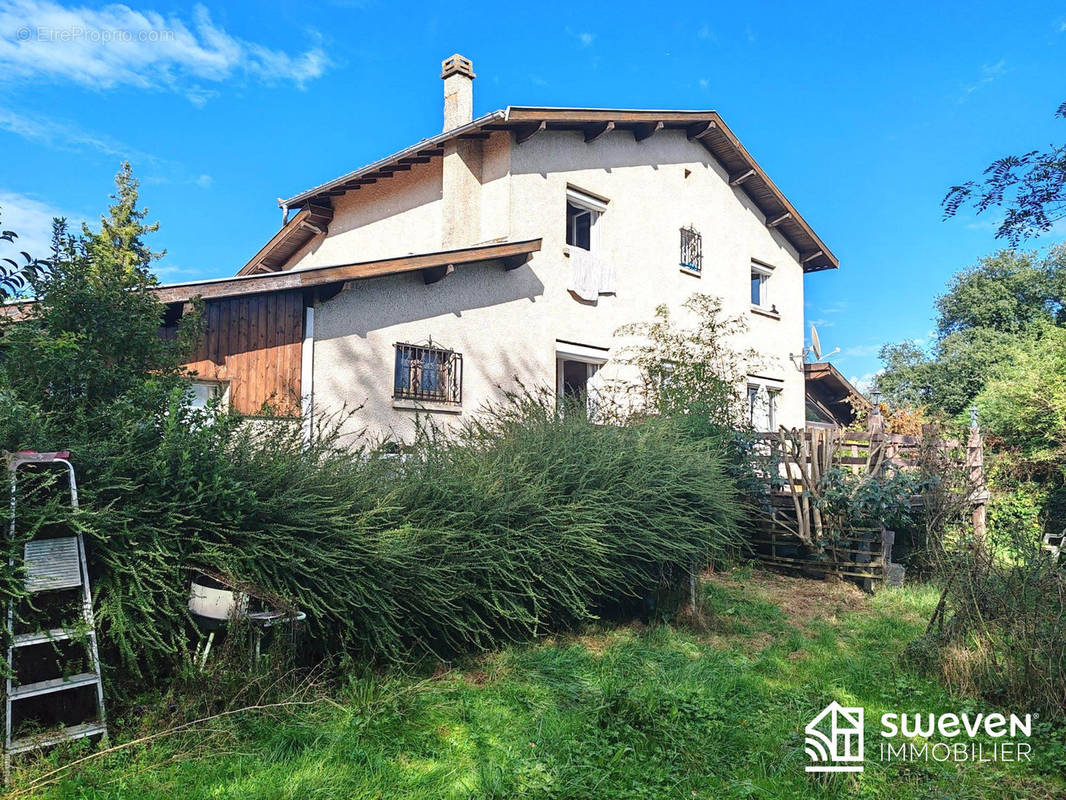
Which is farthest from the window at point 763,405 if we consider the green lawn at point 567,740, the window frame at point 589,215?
the green lawn at point 567,740

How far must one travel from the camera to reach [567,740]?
3955mm

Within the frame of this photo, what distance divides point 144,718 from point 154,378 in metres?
1.98

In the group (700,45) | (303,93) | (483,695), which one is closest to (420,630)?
(483,695)

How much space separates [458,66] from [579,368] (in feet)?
18.9

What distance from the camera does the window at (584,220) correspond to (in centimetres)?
1218

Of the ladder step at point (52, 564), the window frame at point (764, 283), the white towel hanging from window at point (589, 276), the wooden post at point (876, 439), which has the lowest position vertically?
the ladder step at point (52, 564)

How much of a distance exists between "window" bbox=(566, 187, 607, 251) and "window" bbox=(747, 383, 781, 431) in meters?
5.14

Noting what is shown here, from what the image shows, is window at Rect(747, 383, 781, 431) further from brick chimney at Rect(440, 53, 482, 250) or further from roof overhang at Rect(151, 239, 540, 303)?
brick chimney at Rect(440, 53, 482, 250)

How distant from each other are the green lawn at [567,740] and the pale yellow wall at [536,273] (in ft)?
15.2

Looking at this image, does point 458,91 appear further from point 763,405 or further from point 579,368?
point 763,405

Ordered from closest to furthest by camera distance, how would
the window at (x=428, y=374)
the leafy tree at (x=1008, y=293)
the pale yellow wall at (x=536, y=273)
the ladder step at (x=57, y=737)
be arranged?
the ladder step at (x=57, y=737), the pale yellow wall at (x=536, y=273), the window at (x=428, y=374), the leafy tree at (x=1008, y=293)

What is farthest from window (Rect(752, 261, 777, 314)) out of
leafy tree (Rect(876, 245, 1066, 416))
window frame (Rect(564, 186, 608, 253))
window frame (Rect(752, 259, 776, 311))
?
leafy tree (Rect(876, 245, 1066, 416))

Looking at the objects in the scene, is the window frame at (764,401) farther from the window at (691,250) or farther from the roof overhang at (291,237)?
the roof overhang at (291,237)

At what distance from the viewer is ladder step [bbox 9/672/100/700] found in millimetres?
3096
